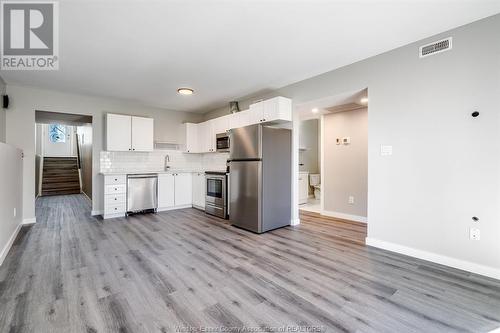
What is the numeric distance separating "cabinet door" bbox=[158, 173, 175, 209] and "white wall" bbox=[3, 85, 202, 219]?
121 cm

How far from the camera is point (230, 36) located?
2.55m

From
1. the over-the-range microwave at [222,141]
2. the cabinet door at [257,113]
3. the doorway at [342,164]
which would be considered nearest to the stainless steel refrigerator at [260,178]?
the cabinet door at [257,113]

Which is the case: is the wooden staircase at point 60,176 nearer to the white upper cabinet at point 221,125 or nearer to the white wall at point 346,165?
the white upper cabinet at point 221,125

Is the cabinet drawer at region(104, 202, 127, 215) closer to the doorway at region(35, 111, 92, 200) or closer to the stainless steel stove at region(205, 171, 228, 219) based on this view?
the stainless steel stove at region(205, 171, 228, 219)

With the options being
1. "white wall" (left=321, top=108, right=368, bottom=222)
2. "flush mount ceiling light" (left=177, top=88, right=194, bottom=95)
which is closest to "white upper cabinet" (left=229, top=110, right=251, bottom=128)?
"flush mount ceiling light" (left=177, top=88, right=194, bottom=95)

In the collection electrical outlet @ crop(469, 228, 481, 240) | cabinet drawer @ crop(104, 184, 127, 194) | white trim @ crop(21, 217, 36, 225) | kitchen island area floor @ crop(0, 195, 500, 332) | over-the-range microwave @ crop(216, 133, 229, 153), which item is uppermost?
over-the-range microwave @ crop(216, 133, 229, 153)

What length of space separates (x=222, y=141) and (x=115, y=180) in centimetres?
235

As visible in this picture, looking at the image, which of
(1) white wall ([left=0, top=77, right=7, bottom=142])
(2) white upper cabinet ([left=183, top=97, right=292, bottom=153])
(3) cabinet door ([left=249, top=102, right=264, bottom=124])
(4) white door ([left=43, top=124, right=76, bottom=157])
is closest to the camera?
(1) white wall ([left=0, top=77, right=7, bottom=142])

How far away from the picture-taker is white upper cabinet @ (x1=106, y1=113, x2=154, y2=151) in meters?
4.89

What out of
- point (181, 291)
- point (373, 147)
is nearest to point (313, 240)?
point (373, 147)

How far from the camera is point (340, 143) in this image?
475 centimetres

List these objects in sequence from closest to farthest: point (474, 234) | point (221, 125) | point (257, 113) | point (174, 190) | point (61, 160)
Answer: point (474, 234) < point (257, 113) < point (221, 125) < point (174, 190) < point (61, 160)

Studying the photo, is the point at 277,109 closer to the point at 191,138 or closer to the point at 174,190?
the point at 191,138

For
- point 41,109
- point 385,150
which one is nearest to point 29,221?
point 41,109
